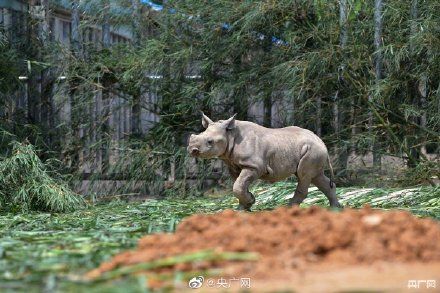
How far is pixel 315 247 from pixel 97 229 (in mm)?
2287

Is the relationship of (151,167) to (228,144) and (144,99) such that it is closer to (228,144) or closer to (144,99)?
(144,99)

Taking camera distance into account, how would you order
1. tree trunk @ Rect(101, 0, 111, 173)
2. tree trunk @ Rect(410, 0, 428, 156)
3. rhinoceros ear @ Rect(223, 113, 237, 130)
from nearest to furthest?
rhinoceros ear @ Rect(223, 113, 237, 130) < tree trunk @ Rect(410, 0, 428, 156) < tree trunk @ Rect(101, 0, 111, 173)

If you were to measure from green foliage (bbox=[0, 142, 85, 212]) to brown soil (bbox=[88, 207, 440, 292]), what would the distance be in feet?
12.5

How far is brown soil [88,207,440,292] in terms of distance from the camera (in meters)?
3.02

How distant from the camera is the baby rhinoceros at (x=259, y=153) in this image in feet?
20.1

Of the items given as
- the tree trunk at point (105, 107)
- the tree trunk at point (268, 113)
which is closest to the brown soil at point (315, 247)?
the tree trunk at point (268, 113)

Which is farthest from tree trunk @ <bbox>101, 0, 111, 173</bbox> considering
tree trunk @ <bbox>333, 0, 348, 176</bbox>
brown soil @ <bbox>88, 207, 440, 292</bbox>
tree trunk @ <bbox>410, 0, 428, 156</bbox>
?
brown soil @ <bbox>88, 207, 440, 292</bbox>

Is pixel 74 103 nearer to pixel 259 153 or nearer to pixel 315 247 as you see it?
pixel 259 153

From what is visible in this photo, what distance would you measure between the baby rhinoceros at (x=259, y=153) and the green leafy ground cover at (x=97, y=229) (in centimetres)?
49

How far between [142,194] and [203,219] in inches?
199

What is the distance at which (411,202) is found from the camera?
6777 mm

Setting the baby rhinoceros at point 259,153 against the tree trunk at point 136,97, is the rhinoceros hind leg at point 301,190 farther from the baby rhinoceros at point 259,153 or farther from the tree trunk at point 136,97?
the tree trunk at point 136,97

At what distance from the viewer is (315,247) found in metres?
3.28

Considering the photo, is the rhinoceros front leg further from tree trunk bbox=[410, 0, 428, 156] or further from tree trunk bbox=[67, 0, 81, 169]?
tree trunk bbox=[67, 0, 81, 169]
